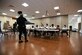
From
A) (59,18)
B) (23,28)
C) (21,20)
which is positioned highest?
(59,18)

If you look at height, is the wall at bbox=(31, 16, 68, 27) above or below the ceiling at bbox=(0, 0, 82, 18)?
below

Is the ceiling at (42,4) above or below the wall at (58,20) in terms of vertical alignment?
above

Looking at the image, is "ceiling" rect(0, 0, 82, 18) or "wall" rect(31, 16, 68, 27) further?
"wall" rect(31, 16, 68, 27)

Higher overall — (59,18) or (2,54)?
(59,18)

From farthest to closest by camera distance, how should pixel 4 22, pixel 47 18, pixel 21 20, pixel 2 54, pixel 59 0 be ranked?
pixel 47 18 < pixel 4 22 < pixel 59 0 < pixel 21 20 < pixel 2 54

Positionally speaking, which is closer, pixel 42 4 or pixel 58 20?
pixel 42 4

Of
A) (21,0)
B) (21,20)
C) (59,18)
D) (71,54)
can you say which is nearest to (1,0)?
(21,0)

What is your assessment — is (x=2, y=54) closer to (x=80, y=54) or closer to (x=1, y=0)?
(x=80, y=54)

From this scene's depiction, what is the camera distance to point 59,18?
1606 cm

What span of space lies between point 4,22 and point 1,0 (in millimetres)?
8829

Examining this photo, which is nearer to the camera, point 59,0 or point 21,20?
point 21,20

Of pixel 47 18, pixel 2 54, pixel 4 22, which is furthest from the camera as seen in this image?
pixel 47 18

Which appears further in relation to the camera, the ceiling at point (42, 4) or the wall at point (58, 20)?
the wall at point (58, 20)

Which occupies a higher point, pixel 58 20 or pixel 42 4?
pixel 42 4
